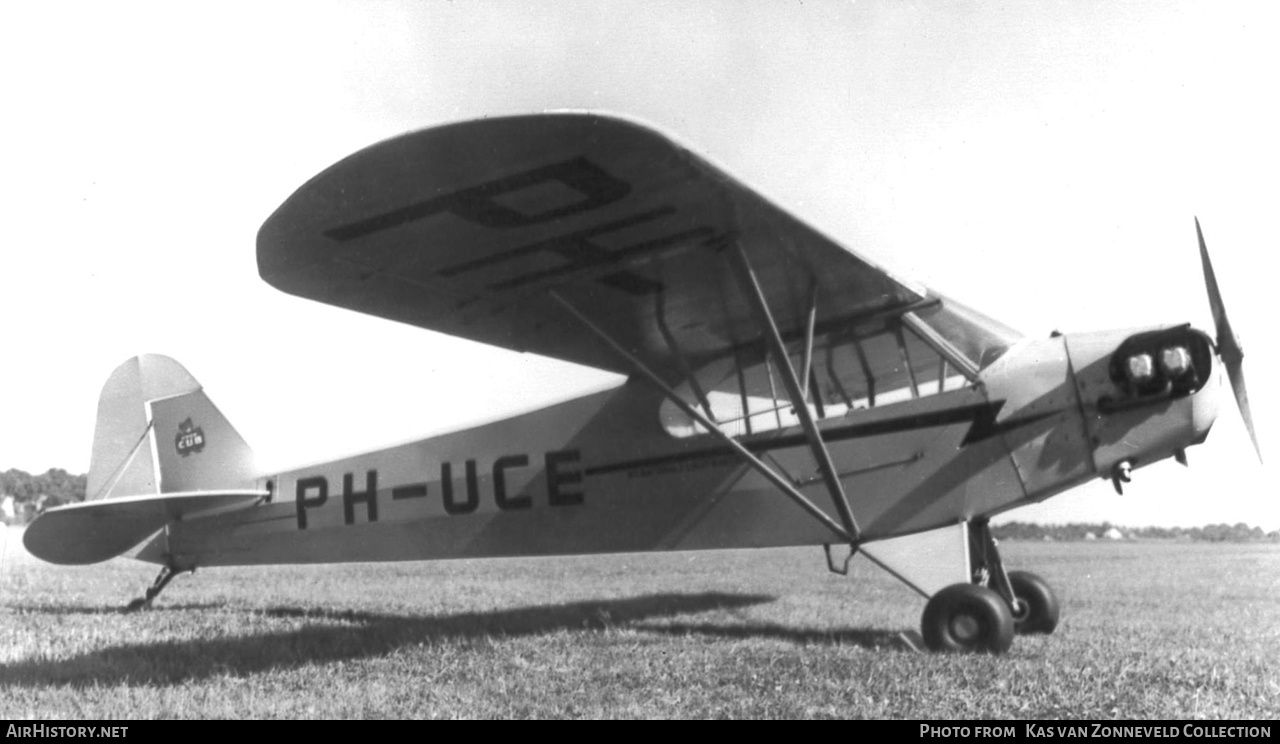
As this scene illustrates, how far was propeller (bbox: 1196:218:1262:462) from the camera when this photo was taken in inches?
175

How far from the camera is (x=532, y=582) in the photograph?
912 centimetres

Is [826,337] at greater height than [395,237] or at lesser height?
lesser

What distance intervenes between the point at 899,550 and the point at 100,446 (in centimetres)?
683

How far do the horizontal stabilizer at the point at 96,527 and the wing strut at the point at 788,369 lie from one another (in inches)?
181

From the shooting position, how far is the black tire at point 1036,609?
210 inches

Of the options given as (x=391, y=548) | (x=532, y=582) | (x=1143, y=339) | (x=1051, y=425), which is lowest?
(x=532, y=582)

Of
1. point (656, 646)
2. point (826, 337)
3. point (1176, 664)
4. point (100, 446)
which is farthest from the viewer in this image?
point (100, 446)

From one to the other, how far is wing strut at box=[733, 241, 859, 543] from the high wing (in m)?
0.18

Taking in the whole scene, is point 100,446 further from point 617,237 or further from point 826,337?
point 826,337

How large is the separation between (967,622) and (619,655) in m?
1.79

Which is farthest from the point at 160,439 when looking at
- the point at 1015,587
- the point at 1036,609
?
the point at 1036,609

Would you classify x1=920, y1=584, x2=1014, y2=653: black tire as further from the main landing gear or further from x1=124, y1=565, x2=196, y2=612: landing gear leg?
x1=124, y1=565, x2=196, y2=612: landing gear leg
